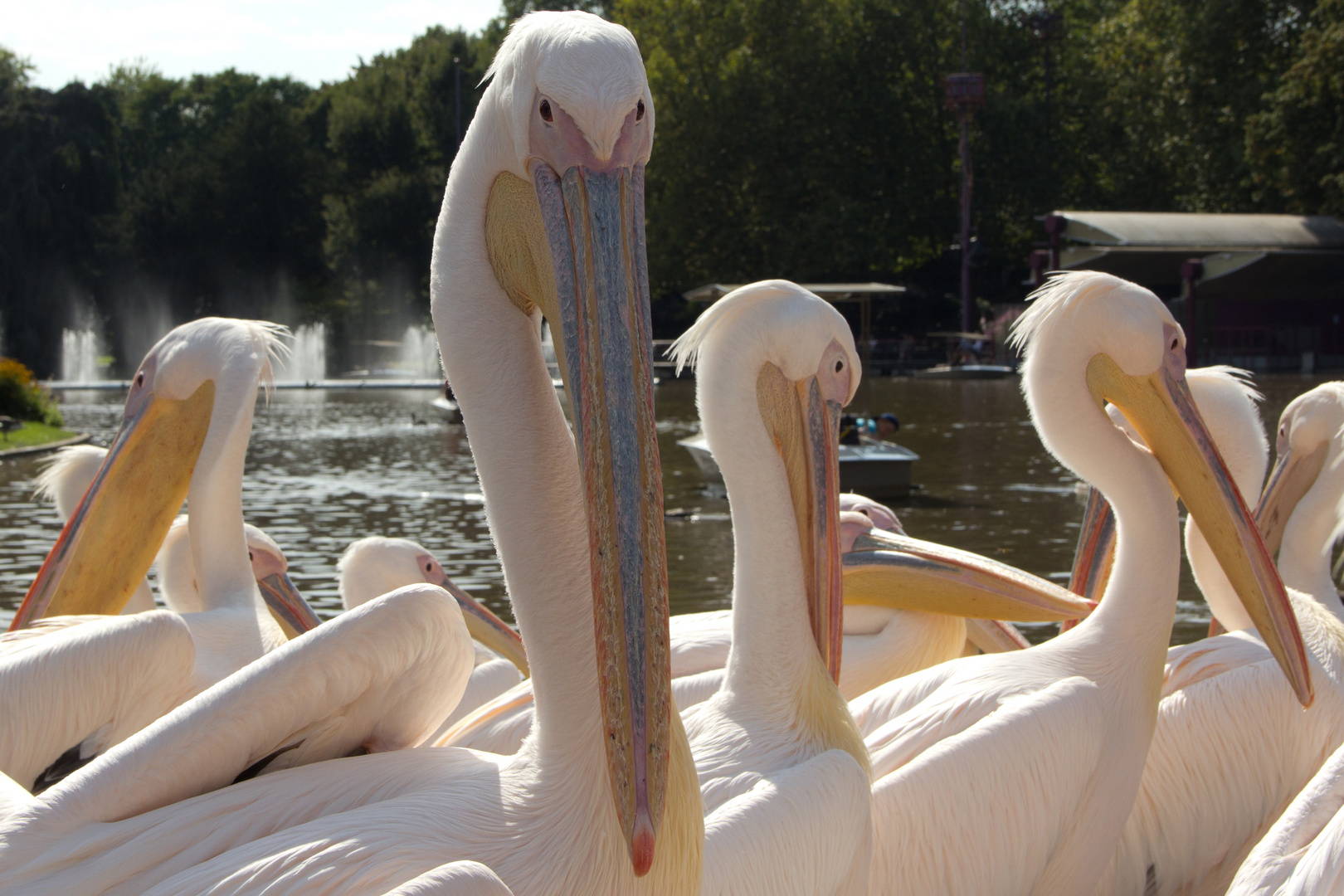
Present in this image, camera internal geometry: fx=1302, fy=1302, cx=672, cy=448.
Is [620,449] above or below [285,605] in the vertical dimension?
above

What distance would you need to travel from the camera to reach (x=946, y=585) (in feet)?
10.8

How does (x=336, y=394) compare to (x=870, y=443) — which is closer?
(x=870, y=443)

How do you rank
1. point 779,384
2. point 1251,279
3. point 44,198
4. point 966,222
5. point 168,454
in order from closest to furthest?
1. point 779,384
2. point 168,454
3. point 1251,279
4. point 44,198
5. point 966,222

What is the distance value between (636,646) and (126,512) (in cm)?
237

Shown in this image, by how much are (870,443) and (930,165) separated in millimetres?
25141

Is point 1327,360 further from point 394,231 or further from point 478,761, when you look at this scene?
point 478,761

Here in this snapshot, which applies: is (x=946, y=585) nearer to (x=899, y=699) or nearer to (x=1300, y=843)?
(x=899, y=699)

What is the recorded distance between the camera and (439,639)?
1797 mm

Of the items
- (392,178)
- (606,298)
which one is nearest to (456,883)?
(606,298)

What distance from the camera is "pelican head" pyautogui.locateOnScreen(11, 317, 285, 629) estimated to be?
3.29 metres

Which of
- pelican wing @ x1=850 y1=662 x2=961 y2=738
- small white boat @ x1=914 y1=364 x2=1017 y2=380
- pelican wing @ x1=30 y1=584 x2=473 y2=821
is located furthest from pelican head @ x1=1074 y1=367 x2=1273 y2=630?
small white boat @ x1=914 y1=364 x2=1017 y2=380

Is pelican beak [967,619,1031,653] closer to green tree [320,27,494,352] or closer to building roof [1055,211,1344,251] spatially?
building roof [1055,211,1344,251]

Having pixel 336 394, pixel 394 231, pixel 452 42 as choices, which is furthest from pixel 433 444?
pixel 452 42

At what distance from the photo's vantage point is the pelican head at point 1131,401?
2.92 metres
